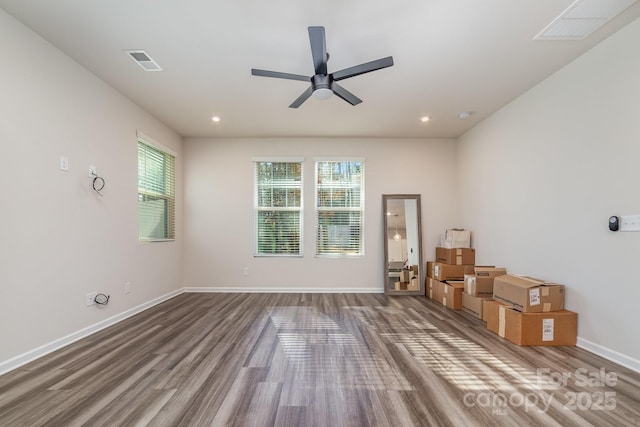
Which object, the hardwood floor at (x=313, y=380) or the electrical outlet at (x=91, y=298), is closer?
the hardwood floor at (x=313, y=380)

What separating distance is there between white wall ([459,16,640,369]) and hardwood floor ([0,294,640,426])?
1.68ft

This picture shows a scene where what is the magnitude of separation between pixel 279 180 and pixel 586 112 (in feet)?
13.1

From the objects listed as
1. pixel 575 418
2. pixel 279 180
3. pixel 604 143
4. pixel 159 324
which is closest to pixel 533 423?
pixel 575 418

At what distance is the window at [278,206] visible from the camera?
478cm

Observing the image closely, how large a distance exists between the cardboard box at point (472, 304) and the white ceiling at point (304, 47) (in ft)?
8.24

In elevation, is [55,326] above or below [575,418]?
above

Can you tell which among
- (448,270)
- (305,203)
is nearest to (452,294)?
(448,270)

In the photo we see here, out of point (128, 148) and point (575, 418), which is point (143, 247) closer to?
point (128, 148)

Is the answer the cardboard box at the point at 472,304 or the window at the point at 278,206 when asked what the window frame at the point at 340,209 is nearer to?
the window at the point at 278,206

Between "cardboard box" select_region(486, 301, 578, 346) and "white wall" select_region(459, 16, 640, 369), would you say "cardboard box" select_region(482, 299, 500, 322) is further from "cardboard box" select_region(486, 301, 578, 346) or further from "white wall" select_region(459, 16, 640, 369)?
"white wall" select_region(459, 16, 640, 369)

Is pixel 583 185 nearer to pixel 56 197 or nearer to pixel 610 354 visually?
pixel 610 354

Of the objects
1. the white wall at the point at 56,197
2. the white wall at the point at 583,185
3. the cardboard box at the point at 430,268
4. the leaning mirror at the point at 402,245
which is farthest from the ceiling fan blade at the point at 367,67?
the cardboard box at the point at 430,268

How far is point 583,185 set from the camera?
8.20 ft

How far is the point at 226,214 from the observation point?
186 inches
